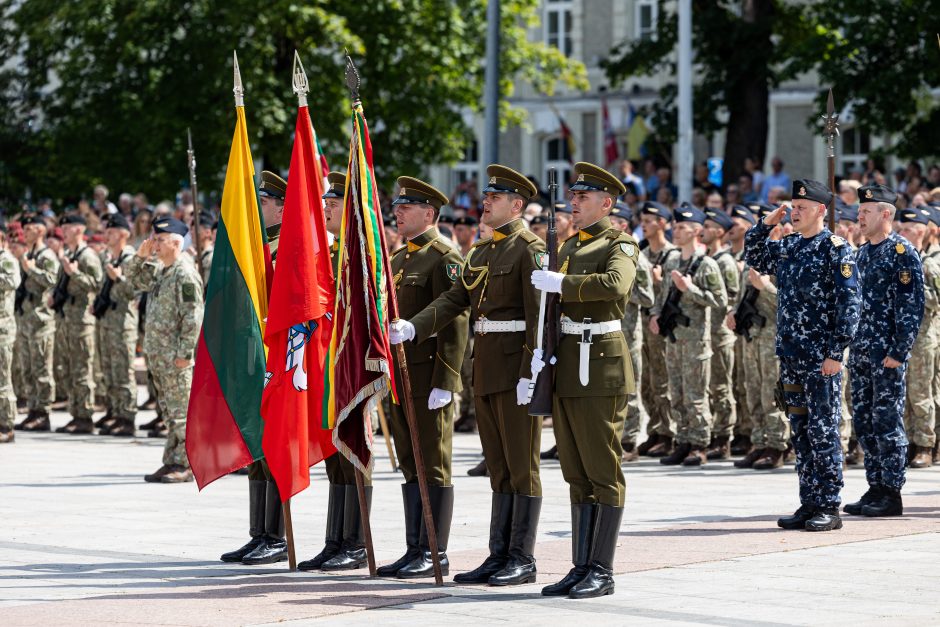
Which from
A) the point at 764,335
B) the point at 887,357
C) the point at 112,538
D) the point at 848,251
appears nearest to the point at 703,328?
the point at 764,335

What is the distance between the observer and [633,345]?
15.2 m

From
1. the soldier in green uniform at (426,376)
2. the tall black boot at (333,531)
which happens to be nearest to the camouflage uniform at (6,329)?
the tall black boot at (333,531)

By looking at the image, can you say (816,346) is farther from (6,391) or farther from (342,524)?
(6,391)

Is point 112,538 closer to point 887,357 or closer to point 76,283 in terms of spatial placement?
point 887,357

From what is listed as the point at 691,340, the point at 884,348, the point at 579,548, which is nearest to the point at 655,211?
the point at 691,340

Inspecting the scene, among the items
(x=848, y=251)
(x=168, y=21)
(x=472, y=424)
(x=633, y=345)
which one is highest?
(x=168, y=21)

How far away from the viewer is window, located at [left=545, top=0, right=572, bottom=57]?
43406 millimetres

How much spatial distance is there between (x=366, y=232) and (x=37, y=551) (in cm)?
285

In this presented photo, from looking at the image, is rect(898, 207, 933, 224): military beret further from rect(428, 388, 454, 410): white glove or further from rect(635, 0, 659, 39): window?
rect(635, 0, 659, 39): window

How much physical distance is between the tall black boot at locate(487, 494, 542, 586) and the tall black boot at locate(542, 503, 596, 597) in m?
0.24

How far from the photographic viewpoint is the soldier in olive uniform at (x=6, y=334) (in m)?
16.8

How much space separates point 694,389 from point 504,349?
5919mm

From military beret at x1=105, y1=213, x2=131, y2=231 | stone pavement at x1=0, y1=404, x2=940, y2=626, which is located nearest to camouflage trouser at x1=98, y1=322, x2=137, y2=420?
military beret at x1=105, y1=213, x2=131, y2=231

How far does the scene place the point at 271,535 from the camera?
395 inches
